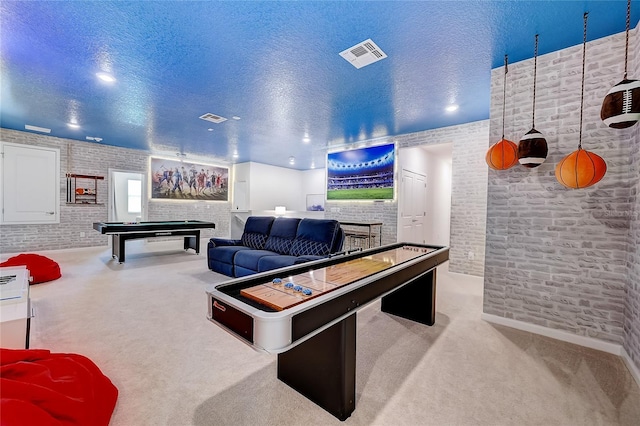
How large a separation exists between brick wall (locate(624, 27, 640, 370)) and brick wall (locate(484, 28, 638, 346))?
7 centimetres

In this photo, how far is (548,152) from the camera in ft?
9.12

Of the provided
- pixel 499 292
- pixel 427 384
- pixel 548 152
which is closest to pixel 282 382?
pixel 427 384

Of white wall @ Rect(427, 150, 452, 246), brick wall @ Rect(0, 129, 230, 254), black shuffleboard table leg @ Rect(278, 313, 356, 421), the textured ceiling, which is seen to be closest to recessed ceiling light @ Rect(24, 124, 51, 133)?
the textured ceiling

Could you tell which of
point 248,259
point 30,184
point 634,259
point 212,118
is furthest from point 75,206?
point 634,259

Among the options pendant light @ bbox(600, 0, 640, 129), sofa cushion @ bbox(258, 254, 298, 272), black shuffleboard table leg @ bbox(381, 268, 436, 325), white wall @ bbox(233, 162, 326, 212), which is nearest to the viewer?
pendant light @ bbox(600, 0, 640, 129)

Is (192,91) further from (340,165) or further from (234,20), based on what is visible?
(340,165)

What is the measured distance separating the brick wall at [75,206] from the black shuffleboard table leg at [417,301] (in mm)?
8020

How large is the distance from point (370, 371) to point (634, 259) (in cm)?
238

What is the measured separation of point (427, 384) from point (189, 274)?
13.9ft

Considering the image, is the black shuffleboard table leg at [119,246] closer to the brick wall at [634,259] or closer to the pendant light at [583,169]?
the pendant light at [583,169]

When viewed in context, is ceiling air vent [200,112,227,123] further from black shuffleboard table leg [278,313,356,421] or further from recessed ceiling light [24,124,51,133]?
black shuffleboard table leg [278,313,356,421]

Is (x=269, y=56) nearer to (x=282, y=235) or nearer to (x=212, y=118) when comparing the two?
(x=212, y=118)

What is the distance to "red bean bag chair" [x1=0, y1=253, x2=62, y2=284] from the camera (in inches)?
164

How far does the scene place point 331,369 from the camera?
1.69 meters
